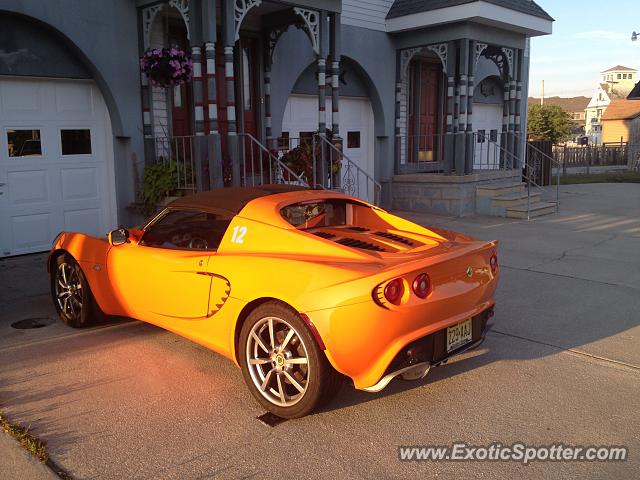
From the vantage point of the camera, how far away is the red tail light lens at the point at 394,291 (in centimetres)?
347

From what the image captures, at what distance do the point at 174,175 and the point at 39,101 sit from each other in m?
2.16

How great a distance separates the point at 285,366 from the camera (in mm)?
3705

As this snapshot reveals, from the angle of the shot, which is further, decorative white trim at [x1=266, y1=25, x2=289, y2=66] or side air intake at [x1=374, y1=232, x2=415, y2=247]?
decorative white trim at [x1=266, y1=25, x2=289, y2=66]

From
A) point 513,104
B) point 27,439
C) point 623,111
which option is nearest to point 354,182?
point 513,104

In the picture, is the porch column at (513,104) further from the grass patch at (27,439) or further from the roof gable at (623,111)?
the roof gable at (623,111)

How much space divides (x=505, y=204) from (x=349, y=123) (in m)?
3.95

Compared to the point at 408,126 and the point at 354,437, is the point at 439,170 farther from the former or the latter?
A: the point at 354,437

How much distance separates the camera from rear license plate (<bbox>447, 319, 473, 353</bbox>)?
12.6 feet

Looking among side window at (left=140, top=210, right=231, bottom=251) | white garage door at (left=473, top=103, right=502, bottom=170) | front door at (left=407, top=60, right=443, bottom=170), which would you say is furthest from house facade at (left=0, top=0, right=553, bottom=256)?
side window at (left=140, top=210, right=231, bottom=251)

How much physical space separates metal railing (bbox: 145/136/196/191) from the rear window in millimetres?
4582

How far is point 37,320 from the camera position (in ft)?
18.7

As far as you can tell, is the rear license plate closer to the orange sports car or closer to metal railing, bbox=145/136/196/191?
the orange sports car

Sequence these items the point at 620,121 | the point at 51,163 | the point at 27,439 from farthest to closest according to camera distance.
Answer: the point at 620,121 < the point at 51,163 < the point at 27,439

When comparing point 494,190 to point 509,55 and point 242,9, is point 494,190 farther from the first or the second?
point 242,9
